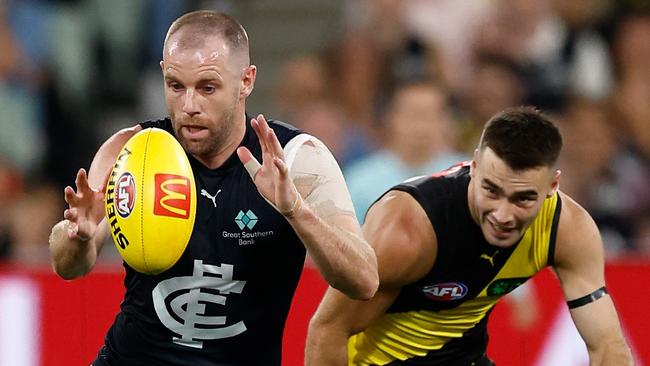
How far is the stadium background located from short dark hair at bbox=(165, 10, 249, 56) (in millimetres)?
3333

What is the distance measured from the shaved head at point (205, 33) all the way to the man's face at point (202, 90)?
0.01 meters

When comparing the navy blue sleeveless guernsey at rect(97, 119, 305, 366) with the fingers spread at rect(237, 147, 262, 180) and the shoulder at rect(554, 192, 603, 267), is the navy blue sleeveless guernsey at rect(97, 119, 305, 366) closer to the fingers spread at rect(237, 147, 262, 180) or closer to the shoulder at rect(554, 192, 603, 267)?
the fingers spread at rect(237, 147, 262, 180)

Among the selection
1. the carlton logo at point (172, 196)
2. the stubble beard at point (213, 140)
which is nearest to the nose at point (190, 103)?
the stubble beard at point (213, 140)

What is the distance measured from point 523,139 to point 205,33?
134 centimetres

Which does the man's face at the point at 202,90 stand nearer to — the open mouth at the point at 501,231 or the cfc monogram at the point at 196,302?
the cfc monogram at the point at 196,302

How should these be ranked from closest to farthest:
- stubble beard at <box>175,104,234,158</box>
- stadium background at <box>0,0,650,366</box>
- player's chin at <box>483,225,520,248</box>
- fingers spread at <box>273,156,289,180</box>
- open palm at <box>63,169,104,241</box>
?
fingers spread at <box>273,156,289,180</box>
open palm at <box>63,169,104,241</box>
stubble beard at <box>175,104,234,158</box>
player's chin at <box>483,225,520,248</box>
stadium background at <box>0,0,650,366</box>

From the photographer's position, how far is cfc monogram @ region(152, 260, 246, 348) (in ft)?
15.0

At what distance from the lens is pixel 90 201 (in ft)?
14.6

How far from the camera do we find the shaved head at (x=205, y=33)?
4535 mm

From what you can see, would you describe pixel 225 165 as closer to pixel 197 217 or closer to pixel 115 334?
pixel 197 217

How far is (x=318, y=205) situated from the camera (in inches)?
175

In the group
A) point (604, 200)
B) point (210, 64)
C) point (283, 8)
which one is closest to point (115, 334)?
point (210, 64)

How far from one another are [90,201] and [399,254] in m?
1.27

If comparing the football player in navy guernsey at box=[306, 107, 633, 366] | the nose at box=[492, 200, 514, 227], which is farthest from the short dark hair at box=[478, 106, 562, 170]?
the nose at box=[492, 200, 514, 227]
